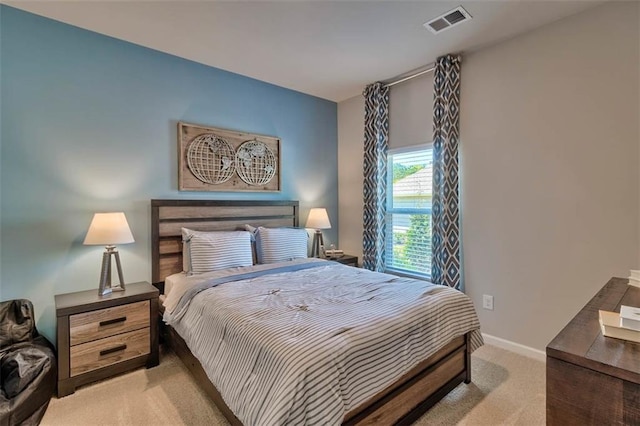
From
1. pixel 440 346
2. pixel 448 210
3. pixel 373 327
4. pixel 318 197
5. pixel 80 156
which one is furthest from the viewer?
pixel 318 197

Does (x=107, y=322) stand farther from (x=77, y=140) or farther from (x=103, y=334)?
(x=77, y=140)

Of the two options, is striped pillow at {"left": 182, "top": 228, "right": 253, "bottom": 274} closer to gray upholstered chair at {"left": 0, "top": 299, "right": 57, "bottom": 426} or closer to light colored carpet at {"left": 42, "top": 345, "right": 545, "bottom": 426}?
light colored carpet at {"left": 42, "top": 345, "right": 545, "bottom": 426}

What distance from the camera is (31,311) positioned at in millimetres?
2213

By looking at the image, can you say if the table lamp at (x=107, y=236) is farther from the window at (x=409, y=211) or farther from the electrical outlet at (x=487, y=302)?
the electrical outlet at (x=487, y=302)

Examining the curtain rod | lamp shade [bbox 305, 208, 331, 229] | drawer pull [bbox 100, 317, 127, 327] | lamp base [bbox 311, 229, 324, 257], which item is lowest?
drawer pull [bbox 100, 317, 127, 327]

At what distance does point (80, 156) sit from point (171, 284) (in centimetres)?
128

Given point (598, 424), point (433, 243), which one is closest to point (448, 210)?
point (433, 243)

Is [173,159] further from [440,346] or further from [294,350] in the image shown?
[440,346]

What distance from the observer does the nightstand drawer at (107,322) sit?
6.89ft

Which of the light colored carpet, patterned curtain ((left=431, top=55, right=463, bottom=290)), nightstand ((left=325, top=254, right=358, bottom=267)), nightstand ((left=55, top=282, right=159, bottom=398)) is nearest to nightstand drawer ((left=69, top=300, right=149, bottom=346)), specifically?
nightstand ((left=55, top=282, right=159, bottom=398))

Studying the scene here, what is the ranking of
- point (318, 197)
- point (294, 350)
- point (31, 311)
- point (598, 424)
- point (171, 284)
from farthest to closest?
1. point (318, 197)
2. point (171, 284)
3. point (31, 311)
4. point (294, 350)
5. point (598, 424)

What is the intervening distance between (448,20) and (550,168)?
4.67ft

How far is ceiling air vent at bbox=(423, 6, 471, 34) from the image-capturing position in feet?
7.47

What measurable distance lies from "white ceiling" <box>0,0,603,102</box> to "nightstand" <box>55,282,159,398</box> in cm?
213
